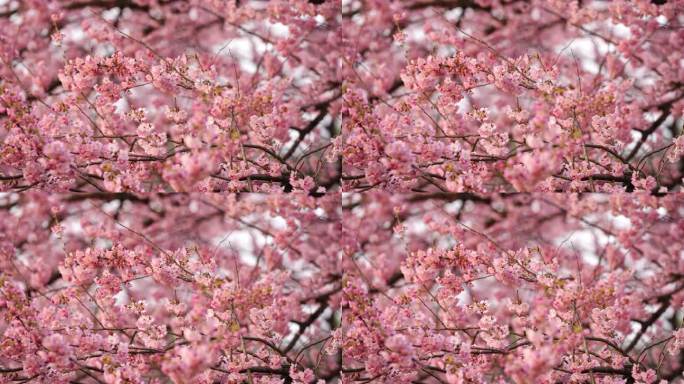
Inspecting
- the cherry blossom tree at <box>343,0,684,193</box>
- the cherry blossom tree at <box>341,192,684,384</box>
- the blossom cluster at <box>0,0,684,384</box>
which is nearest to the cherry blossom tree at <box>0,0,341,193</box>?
the blossom cluster at <box>0,0,684,384</box>

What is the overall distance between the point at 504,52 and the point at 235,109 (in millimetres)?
1077

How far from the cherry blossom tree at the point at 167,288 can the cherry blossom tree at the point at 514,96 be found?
42cm

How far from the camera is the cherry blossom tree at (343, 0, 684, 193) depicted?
3.00m

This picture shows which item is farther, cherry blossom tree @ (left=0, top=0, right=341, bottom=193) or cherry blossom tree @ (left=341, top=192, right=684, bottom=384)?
cherry blossom tree @ (left=341, top=192, right=684, bottom=384)

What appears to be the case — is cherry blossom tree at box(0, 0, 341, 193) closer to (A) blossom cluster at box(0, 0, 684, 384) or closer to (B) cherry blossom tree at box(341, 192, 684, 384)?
(A) blossom cluster at box(0, 0, 684, 384)

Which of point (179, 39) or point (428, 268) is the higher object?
point (179, 39)

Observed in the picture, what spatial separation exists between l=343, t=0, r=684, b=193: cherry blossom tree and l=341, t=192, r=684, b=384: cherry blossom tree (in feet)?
0.37

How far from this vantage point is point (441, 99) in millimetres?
3111

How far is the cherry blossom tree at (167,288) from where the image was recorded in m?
2.91

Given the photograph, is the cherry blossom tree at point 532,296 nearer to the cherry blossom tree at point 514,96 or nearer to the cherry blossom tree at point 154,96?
the cherry blossom tree at point 514,96

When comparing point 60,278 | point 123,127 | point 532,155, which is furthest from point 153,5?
point 532,155

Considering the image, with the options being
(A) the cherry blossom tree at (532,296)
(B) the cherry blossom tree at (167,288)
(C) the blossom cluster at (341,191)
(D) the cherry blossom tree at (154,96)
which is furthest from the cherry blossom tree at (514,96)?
(B) the cherry blossom tree at (167,288)

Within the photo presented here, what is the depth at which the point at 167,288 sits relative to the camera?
9.87 feet

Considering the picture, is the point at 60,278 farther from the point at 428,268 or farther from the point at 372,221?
the point at 428,268
